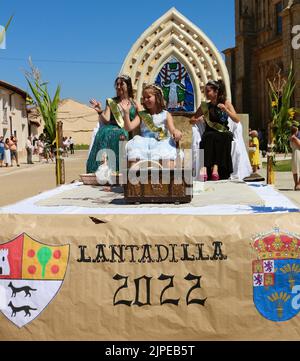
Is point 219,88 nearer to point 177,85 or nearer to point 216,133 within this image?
point 216,133

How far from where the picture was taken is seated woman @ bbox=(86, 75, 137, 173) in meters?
6.52

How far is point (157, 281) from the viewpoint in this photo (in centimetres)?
327

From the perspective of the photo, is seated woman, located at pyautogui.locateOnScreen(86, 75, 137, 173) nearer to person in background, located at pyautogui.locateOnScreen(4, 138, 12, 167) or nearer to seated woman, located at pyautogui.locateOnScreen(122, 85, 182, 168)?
seated woman, located at pyautogui.locateOnScreen(122, 85, 182, 168)

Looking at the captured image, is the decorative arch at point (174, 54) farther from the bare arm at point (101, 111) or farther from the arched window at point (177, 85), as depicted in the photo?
the bare arm at point (101, 111)

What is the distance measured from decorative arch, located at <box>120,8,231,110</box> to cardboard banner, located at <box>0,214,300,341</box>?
14.8 feet

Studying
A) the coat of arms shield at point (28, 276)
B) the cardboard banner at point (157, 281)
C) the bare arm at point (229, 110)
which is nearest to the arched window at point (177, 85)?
the bare arm at point (229, 110)

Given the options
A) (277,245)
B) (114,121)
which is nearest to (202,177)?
(114,121)

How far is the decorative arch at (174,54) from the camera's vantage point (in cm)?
762

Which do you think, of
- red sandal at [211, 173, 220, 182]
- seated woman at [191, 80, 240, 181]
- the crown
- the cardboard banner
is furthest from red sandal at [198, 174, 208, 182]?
the crown

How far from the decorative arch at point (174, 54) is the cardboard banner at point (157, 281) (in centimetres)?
453

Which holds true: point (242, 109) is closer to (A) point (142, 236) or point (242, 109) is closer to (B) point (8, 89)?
(B) point (8, 89)

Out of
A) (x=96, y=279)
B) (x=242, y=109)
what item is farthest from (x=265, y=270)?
(x=242, y=109)

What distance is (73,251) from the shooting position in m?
3.32
